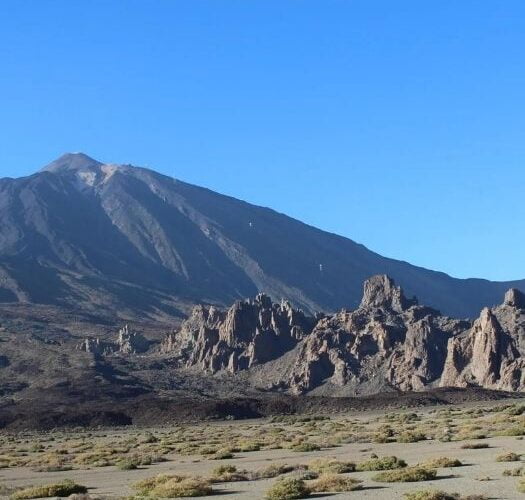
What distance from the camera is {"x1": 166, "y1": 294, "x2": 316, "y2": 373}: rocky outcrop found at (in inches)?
5837

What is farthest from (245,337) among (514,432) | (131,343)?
(514,432)

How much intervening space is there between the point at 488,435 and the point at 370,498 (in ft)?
77.8

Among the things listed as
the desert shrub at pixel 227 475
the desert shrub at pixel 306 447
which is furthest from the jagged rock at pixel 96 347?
the desert shrub at pixel 227 475

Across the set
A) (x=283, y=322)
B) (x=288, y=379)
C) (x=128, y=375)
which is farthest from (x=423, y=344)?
(x=128, y=375)

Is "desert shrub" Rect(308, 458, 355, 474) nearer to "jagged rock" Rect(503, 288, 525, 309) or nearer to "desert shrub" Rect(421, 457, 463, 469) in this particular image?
"desert shrub" Rect(421, 457, 463, 469)

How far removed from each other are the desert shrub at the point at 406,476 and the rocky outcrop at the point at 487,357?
286 feet

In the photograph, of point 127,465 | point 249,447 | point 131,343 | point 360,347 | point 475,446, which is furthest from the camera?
point 131,343

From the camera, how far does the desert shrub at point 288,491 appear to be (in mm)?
23734

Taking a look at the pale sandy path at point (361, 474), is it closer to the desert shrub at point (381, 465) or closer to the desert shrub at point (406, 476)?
the desert shrub at point (406, 476)

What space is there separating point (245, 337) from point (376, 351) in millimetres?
Answer: 28266

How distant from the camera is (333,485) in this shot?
25.2 metres

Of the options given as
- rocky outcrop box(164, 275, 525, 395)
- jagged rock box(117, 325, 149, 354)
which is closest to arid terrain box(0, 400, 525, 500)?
rocky outcrop box(164, 275, 525, 395)

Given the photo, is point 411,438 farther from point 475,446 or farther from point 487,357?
point 487,357

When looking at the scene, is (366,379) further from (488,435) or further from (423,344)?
(488,435)
